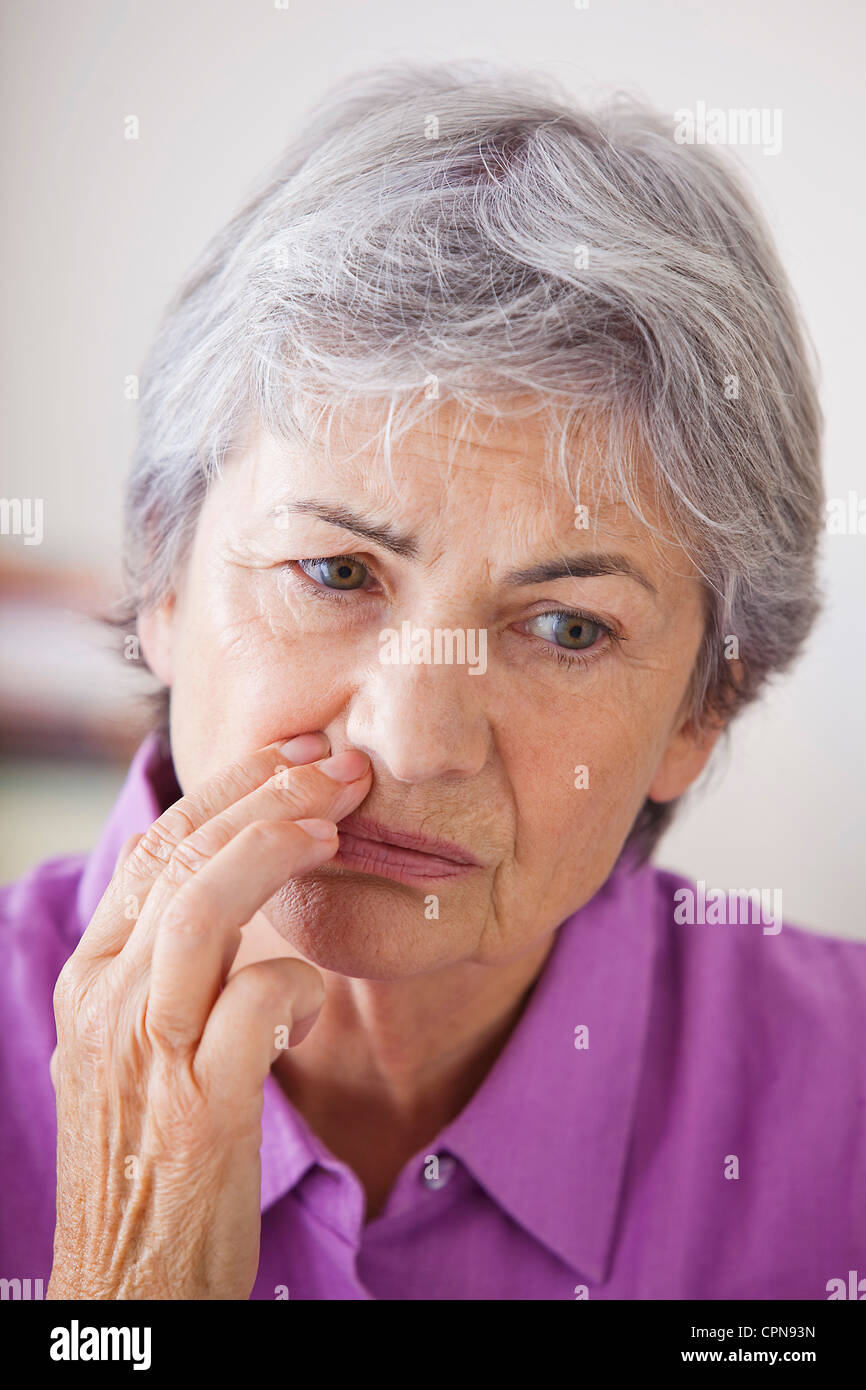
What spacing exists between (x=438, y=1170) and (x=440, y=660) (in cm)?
78

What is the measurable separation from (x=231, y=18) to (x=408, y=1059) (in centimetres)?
170

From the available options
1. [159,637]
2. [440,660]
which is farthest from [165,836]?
[159,637]

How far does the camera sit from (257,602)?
1307 millimetres

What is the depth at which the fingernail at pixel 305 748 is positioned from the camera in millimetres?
1238

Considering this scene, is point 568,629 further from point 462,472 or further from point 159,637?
point 159,637

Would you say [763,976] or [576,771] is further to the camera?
[763,976]

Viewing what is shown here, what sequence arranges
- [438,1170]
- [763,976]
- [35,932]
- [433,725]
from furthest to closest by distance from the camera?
[763,976] → [35,932] → [438,1170] → [433,725]

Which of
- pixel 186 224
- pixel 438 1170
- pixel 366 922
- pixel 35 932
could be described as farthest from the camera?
pixel 186 224

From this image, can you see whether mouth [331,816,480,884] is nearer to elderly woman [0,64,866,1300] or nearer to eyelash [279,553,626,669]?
elderly woman [0,64,866,1300]

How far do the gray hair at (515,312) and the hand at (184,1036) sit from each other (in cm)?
44

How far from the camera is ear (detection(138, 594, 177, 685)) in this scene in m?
1.55

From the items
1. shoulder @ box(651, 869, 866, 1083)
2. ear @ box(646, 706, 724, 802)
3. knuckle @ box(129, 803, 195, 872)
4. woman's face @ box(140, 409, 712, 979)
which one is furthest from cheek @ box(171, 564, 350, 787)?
shoulder @ box(651, 869, 866, 1083)

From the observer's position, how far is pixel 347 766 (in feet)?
4.01

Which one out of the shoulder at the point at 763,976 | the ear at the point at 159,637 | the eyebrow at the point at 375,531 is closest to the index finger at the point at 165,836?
the eyebrow at the point at 375,531
